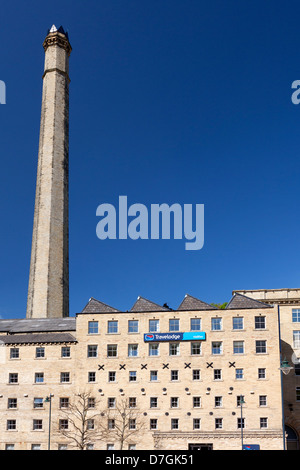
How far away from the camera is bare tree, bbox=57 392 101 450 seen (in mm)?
61656

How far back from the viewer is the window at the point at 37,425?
207 ft

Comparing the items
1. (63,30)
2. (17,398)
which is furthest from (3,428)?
(63,30)

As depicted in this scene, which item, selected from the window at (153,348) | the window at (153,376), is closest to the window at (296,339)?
the window at (153,348)

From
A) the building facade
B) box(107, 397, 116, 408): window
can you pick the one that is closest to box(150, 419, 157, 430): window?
the building facade

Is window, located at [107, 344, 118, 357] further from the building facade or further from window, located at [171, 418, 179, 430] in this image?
window, located at [171, 418, 179, 430]

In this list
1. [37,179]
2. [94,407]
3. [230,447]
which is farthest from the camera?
[37,179]

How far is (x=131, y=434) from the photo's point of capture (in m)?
61.1

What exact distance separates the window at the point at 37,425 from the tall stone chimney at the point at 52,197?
1143 inches

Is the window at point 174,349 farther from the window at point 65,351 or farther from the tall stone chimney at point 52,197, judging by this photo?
the tall stone chimney at point 52,197

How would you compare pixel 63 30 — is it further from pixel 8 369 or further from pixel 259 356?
pixel 259 356

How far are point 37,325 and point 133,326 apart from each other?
15562mm

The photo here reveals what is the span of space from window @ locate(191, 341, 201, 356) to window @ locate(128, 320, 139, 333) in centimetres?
746

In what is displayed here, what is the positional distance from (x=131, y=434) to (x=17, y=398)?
50.9ft

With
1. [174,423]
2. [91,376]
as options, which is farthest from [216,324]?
[91,376]
